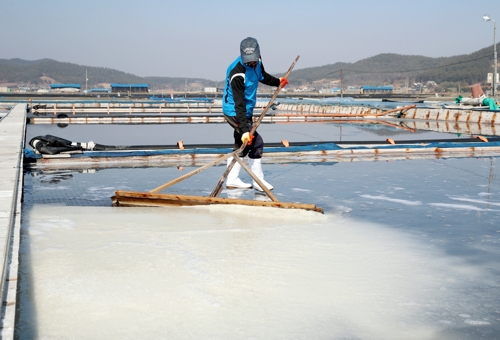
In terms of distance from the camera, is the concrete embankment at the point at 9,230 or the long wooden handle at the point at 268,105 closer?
the concrete embankment at the point at 9,230

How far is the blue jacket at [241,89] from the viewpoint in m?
5.93

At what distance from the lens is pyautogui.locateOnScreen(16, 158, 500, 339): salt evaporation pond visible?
112 inches

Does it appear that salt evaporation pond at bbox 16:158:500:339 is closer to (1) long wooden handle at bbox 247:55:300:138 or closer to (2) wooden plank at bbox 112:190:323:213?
(2) wooden plank at bbox 112:190:323:213

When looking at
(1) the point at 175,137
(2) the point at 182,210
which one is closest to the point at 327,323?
(2) the point at 182,210

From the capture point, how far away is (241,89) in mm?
5984

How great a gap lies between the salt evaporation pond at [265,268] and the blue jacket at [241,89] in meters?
0.98

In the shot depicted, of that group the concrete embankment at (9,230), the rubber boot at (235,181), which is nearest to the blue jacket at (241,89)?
the rubber boot at (235,181)

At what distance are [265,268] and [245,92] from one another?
2.86 metres

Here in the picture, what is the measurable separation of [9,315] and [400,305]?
1.94m

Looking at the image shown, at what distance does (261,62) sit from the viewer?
20.5ft

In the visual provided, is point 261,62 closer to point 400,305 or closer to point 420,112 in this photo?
point 400,305

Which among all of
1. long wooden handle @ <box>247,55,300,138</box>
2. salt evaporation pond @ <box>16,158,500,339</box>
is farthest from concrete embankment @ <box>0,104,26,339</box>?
long wooden handle @ <box>247,55,300,138</box>

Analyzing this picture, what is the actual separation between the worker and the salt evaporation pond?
23.0 inches

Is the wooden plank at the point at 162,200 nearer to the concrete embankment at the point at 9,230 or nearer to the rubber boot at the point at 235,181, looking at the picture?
the concrete embankment at the point at 9,230
